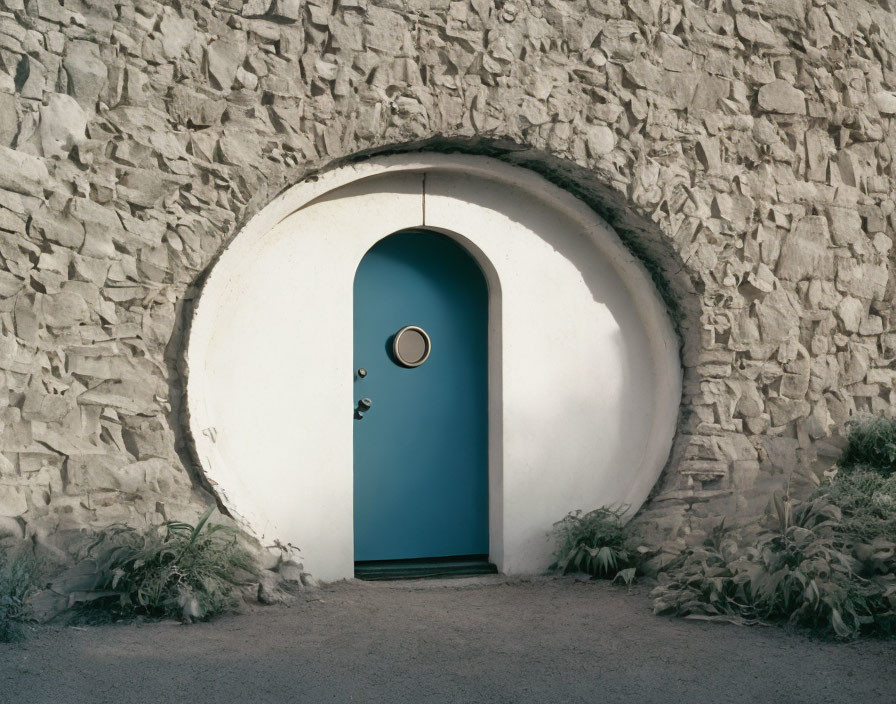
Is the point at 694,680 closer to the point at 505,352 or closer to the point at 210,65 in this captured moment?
the point at 505,352

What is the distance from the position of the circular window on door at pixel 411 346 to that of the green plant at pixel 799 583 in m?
1.80

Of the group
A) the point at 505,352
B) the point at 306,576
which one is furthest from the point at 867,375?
the point at 306,576

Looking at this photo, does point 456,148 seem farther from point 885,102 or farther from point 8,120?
point 885,102

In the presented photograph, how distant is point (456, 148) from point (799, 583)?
2.82 meters

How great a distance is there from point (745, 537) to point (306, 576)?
232cm

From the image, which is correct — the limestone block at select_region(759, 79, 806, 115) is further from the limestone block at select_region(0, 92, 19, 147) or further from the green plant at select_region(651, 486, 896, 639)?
the limestone block at select_region(0, 92, 19, 147)

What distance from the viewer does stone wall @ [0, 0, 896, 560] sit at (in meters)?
4.03

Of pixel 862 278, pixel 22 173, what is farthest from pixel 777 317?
pixel 22 173

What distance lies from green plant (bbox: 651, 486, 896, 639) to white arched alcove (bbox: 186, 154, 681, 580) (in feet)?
3.46

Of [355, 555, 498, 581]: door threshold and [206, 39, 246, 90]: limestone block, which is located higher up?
[206, 39, 246, 90]: limestone block

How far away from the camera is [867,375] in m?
5.86

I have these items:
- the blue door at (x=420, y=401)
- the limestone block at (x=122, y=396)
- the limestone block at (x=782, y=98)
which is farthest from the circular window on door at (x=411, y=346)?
the limestone block at (x=782, y=98)

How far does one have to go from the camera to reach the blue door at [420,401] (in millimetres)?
5039

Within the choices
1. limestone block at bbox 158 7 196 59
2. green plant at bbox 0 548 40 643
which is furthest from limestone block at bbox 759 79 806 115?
green plant at bbox 0 548 40 643
